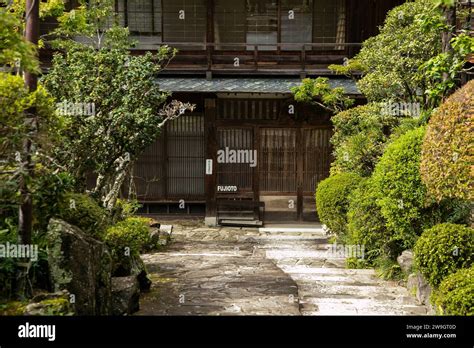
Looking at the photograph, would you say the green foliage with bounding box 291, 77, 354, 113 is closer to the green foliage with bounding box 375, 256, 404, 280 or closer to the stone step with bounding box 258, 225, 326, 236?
the stone step with bounding box 258, 225, 326, 236

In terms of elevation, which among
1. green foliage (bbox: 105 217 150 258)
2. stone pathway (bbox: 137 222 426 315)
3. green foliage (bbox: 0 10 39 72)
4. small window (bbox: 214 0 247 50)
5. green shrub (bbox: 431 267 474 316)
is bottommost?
stone pathway (bbox: 137 222 426 315)

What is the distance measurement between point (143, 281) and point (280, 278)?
2.79 meters

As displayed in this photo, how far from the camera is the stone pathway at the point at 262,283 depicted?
7.85m

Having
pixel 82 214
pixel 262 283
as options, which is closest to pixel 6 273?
pixel 82 214

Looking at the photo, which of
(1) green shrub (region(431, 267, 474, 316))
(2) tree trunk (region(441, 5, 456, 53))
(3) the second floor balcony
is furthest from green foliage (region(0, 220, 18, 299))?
(3) the second floor balcony

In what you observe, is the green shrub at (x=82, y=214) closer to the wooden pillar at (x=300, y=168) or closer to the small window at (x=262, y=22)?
the wooden pillar at (x=300, y=168)

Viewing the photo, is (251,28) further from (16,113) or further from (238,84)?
(16,113)

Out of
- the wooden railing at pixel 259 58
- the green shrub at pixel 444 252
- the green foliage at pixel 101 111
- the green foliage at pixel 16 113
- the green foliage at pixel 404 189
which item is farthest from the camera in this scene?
the wooden railing at pixel 259 58

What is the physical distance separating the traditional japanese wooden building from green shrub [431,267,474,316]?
982 cm

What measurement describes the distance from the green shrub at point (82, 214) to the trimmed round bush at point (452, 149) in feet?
17.0

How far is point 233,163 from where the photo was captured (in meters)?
16.6

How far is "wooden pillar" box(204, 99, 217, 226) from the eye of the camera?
53.2 feet

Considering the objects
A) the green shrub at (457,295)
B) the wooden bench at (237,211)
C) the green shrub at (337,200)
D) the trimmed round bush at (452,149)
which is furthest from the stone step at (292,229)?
the green shrub at (457,295)
